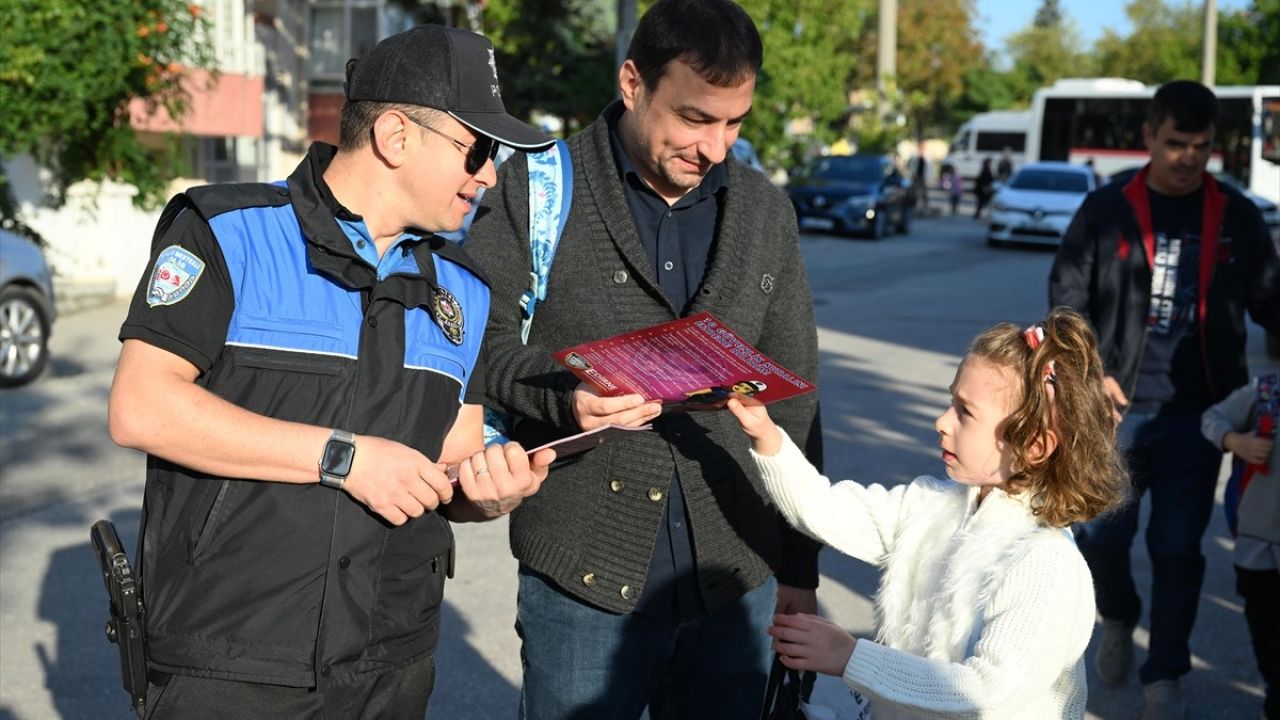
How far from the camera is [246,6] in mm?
25750

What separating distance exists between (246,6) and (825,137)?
15.0 meters

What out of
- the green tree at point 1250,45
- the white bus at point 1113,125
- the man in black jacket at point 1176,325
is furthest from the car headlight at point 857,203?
the green tree at point 1250,45

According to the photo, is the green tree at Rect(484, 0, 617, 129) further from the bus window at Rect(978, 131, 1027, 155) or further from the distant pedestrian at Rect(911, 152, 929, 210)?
the bus window at Rect(978, 131, 1027, 155)

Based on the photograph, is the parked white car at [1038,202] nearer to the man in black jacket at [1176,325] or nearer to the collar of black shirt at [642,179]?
the man in black jacket at [1176,325]

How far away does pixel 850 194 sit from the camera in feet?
90.4

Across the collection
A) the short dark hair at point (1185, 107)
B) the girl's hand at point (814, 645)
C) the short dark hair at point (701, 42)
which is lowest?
the girl's hand at point (814, 645)

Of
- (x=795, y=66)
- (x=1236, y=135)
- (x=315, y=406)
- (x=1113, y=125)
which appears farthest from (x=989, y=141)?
(x=315, y=406)

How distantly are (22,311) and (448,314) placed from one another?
30.0ft

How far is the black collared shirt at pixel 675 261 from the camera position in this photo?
294cm

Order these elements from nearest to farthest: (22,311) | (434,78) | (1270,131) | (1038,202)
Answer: (434,78) < (22,311) < (1038,202) < (1270,131)

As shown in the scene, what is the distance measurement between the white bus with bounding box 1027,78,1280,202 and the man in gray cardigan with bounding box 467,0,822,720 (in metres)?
30.3

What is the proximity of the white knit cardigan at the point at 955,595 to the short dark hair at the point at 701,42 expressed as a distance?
2.50 ft

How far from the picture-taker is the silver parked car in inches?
416

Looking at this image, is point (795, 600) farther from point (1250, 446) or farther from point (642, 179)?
point (1250, 446)
